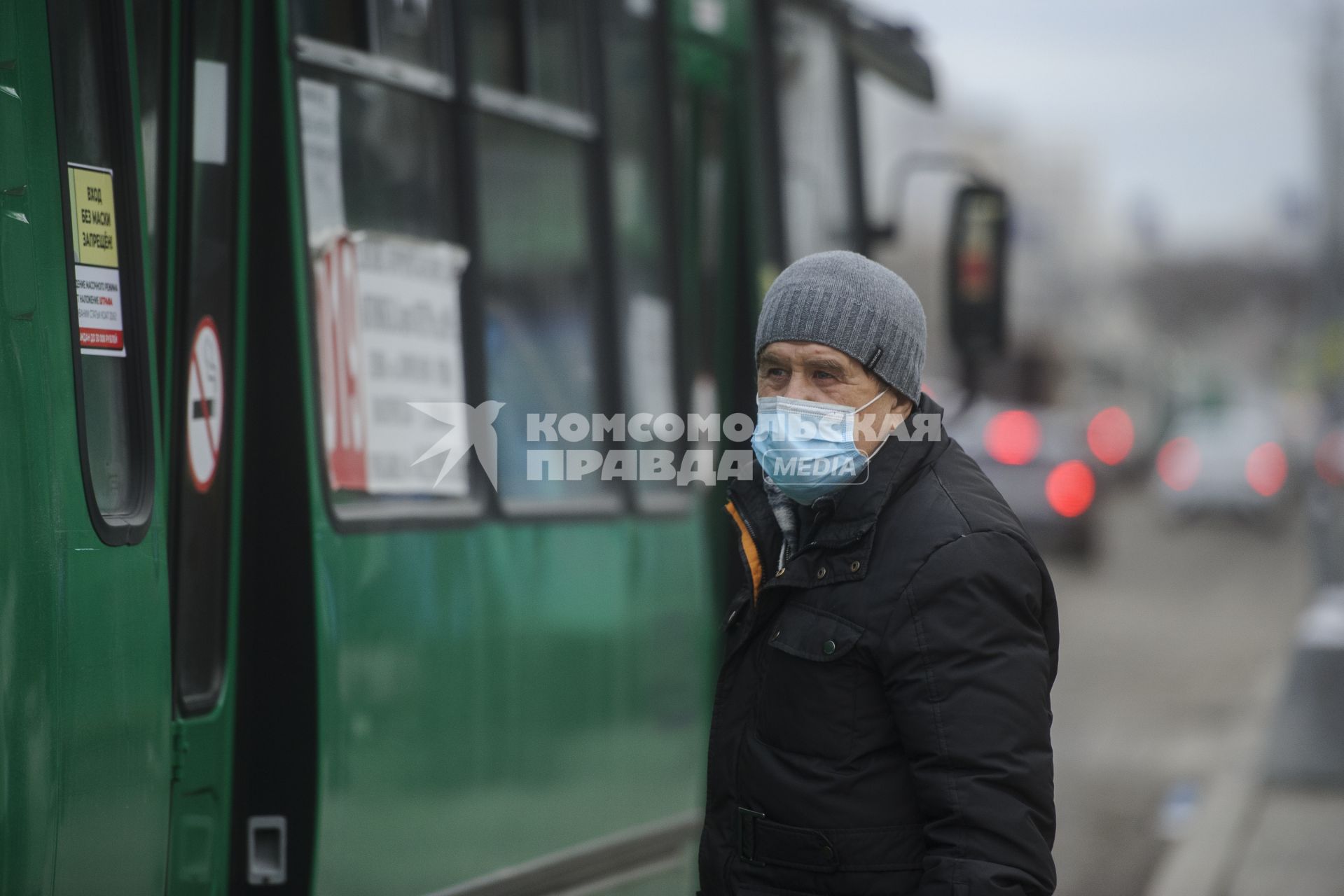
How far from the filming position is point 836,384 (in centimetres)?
267

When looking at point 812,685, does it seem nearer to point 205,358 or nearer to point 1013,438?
point 205,358

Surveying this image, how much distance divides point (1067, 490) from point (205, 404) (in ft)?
63.0

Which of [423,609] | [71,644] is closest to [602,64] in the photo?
[423,609]

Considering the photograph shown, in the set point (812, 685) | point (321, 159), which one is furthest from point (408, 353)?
point (812, 685)

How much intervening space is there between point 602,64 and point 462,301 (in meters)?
1.02

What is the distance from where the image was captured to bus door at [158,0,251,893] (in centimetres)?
318

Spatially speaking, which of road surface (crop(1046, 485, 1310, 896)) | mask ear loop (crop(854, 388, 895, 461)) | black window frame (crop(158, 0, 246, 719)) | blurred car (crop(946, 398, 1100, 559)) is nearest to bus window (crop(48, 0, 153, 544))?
black window frame (crop(158, 0, 246, 719))

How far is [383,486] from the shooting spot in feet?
11.9

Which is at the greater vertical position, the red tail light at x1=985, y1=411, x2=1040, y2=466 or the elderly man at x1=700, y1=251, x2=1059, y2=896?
the red tail light at x1=985, y1=411, x2=1040, y2=466

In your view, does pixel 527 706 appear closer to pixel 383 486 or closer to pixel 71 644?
pixel 383 486

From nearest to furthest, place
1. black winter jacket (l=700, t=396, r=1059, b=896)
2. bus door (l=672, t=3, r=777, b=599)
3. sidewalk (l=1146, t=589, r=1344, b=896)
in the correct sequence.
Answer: black winter jacket (l=700, t=396, r=1059, b=896), bus door (l=672, t=3, r=777, b=599), sidewalk (l=1146, t=589, r=1344, b=896)

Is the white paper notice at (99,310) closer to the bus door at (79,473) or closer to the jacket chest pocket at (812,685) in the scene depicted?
the bus door at (79,473)

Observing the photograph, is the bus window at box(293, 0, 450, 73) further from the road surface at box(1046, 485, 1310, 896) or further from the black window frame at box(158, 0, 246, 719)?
the road surface at box(1046, 485, 1310, 896)

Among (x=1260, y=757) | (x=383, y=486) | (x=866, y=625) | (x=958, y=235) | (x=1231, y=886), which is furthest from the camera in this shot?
(x=1260, y=757)
